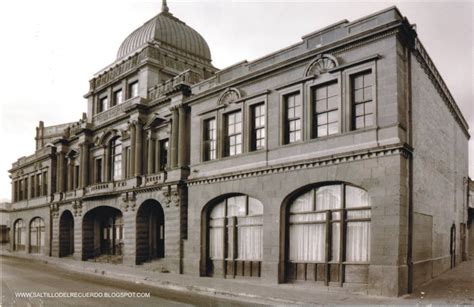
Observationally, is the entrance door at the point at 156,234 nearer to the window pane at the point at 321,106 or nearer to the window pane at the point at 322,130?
the window pane at the point at 322,130

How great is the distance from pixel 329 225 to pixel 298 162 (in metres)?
2.81

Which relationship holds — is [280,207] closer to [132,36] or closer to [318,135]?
[318,135]

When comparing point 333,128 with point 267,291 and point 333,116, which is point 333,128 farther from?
point 267,291

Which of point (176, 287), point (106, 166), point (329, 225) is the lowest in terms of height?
point (176, 287)

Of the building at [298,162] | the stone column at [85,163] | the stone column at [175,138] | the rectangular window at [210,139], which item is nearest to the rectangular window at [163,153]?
the building at [298,162]

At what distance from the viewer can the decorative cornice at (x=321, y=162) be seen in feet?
50.4

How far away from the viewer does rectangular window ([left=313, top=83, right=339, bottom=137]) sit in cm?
1747

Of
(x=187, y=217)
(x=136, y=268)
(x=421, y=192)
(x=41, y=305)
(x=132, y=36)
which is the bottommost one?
(x=136, y=268)

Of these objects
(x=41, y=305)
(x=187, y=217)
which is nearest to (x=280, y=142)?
(x=187, y=217)

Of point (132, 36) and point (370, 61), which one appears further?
point (132, 36)

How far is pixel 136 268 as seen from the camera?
26266mm

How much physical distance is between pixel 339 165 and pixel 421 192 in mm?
3654

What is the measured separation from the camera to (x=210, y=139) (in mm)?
23297

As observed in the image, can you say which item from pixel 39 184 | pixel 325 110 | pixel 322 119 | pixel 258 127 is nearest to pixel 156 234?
pixel 258 127
